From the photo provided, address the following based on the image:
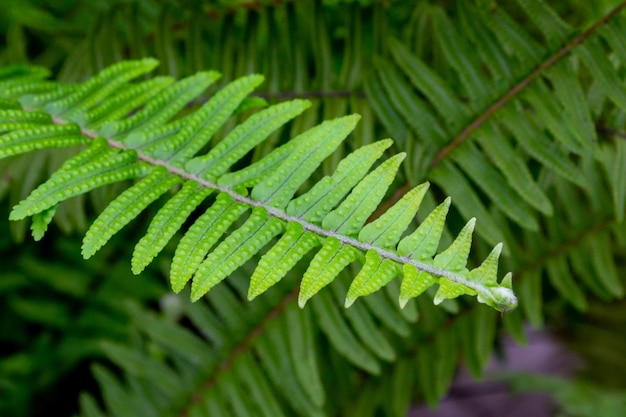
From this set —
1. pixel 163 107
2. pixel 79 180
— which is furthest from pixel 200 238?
pixel 163 107

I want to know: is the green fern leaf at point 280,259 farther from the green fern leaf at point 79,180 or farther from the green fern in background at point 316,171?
the green fern leaf at point 79,180

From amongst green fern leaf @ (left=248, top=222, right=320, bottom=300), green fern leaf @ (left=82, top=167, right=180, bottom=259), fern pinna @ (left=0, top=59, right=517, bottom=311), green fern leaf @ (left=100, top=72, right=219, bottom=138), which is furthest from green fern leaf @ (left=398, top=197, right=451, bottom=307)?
green fern leaf @ (left=100, top=72, right=219, bottom=138)

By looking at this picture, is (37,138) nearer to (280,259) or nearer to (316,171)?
(280,259)

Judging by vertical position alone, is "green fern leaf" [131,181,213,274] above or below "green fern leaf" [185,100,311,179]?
below

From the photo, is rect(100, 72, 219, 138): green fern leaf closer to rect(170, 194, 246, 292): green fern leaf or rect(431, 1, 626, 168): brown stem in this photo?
rect(170, 194, 246, 292): green fern leaf

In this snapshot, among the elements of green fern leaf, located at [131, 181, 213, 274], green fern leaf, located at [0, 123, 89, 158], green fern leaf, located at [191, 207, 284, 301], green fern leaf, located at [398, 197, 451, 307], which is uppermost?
green fern leaf, located at [0, 123, 89, 158]

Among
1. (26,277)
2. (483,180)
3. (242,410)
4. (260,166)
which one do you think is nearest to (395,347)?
(242,410)

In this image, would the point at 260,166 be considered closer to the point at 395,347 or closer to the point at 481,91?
the point at 481,91
